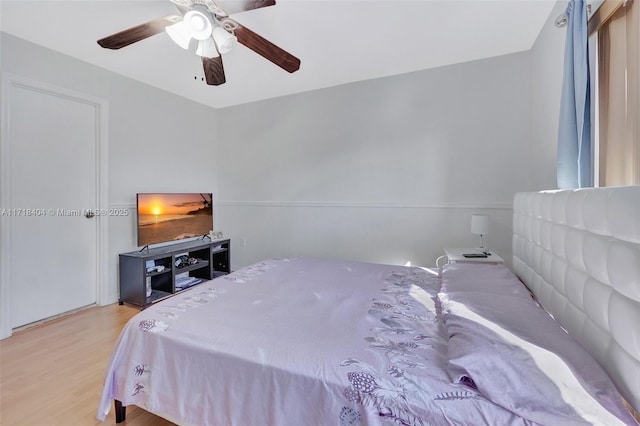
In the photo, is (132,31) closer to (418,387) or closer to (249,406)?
(249,406)

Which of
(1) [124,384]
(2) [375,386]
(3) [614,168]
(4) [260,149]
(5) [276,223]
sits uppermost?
(4) [260,149]

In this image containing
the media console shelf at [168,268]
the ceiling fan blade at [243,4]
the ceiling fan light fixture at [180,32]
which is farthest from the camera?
the media console shelf at [168,268]

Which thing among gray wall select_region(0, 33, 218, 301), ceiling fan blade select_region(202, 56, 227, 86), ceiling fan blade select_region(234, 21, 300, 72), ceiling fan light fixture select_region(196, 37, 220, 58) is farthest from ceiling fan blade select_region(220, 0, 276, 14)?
gray wall select_region(0, 33, 218, 301)

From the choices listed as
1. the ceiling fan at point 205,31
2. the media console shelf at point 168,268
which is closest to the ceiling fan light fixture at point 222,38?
the ceiling fan at point 205,31

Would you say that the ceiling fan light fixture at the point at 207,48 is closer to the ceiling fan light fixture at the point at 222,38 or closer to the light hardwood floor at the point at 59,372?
the ceiling fan light fixture at the point at 222,38

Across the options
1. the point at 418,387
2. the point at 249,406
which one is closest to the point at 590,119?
the point at 418,387

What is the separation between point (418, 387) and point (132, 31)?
2497 mm

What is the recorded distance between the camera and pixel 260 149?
4.00 m

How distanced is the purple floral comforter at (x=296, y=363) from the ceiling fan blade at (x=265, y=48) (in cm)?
165

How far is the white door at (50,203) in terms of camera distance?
2.45 m

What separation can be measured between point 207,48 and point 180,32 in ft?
0.63

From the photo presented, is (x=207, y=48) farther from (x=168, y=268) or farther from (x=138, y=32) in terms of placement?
(x=168, y=268)

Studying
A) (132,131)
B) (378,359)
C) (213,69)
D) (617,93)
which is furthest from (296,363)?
(132,131)

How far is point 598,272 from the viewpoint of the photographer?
0.96 meters
